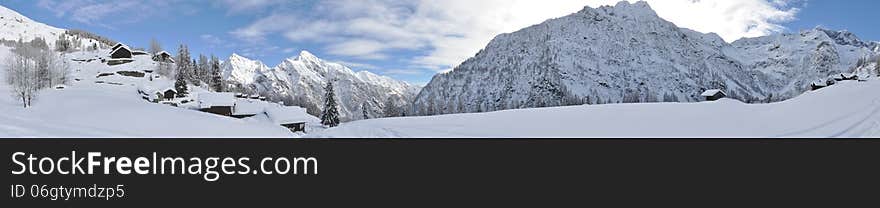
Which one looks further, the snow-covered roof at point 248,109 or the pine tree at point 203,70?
the pine tree at point 203,70

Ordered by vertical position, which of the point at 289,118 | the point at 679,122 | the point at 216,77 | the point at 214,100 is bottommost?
the point at 289,118

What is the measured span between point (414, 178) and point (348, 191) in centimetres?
82

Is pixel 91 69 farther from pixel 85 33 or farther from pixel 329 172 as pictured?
pixel 329 172

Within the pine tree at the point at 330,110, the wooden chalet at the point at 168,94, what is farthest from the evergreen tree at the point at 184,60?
the pine tree at the point at 330,110

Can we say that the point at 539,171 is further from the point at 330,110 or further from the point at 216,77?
the point at 216,77

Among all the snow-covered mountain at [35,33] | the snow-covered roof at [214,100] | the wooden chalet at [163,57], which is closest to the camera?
the snow-covered roof at [214,100]

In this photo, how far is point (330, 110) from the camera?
54.9 meters

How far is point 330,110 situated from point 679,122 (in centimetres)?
4892

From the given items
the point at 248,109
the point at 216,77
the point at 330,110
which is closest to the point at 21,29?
the point at 216,77

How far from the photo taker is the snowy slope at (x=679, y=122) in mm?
8719

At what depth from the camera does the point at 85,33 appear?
137375mm

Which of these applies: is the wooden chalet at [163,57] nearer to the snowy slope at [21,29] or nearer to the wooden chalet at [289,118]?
the wooden chalet at [289,118]

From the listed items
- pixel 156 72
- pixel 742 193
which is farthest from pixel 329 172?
pixel 156 72

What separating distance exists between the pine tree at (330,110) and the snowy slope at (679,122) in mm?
44476
